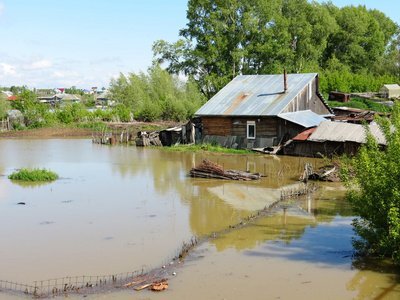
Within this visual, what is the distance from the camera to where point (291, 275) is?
9.84m

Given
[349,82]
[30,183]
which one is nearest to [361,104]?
[349,82]

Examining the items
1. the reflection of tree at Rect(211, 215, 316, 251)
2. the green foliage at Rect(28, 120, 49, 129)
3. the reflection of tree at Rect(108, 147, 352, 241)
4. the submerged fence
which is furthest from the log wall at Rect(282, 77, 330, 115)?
the green foliage at Rect(28, 120, 49, 129)

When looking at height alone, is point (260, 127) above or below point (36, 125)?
below

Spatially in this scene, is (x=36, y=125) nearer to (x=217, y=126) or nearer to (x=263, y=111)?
(x=217, y=126)

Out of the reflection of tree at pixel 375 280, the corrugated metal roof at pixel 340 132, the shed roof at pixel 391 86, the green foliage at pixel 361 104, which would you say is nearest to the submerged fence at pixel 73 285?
the reflection of tree at pixel 375 280

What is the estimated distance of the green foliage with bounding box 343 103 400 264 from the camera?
964 centimetres

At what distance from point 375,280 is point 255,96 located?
913 inches

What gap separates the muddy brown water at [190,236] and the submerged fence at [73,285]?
24 centimetres

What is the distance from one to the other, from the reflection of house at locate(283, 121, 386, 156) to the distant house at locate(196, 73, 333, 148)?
1477mm

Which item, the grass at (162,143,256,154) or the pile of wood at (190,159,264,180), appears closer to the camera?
the pile of wood at (190,159,264,180)

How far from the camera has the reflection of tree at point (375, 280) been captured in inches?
356

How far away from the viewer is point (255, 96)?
105ft

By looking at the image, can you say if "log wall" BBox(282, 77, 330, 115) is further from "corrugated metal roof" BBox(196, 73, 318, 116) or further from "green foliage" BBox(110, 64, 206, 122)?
"green foliage" BBox(110, 64, 206, 122)

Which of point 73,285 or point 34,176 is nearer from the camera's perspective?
point 73,285
